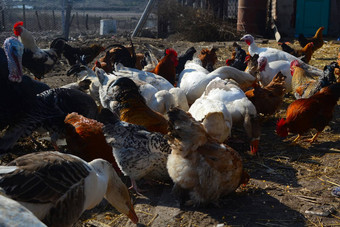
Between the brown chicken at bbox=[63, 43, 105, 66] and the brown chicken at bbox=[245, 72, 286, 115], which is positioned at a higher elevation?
the brown chicken at bbox=[63, 43, 105, 66]

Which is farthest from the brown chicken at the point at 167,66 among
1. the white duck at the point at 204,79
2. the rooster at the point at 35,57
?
the rooster at the point at 35,57

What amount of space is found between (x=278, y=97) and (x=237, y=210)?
2738 millimetres

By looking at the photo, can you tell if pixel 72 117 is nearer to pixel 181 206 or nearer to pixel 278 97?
pixel 181 206

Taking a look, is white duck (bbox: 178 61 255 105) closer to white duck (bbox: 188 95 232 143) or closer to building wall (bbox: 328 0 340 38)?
white duck (bbox: 188 95 232 143)

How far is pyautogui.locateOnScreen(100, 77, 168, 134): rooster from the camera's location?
487cm

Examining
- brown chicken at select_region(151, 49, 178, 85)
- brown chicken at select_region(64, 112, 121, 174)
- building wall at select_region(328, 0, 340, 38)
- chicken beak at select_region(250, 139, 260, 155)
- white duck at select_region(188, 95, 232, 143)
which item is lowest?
chicken beak at select_region(250, 139, 260, 155)

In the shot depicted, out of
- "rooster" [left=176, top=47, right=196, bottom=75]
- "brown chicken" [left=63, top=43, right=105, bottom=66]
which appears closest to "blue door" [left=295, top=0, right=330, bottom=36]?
"rooster" [left=176, top=47, right=196, bottom=75]

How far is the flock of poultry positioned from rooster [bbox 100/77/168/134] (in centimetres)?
1

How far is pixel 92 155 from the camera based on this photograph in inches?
170

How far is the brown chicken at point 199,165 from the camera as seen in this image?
3.52 m

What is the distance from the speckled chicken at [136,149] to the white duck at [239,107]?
135 cm

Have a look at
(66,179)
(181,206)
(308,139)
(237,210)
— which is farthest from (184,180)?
(308,139)

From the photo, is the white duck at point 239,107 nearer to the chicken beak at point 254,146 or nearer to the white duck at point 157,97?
the chicken beak at point 254,146

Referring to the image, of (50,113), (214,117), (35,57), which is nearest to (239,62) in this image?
(214,117)
